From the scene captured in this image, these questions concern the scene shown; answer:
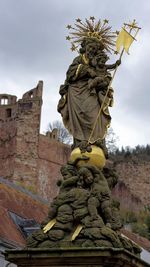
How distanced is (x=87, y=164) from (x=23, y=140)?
5358cm

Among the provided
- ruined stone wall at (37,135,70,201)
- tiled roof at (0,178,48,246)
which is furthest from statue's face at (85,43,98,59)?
ruined stone wall at (37,135,70,201)

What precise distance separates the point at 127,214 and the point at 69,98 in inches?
2002

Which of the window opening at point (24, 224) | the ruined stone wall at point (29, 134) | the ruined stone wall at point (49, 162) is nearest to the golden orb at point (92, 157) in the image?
the window opening at point (24, 224)

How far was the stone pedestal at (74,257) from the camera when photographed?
6.89 m

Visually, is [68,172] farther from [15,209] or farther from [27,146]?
[27,146]

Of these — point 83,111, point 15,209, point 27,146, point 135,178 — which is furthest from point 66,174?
point 135,178

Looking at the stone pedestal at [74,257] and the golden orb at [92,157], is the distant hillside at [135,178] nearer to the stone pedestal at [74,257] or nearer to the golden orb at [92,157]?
the golden orb at [92,157]

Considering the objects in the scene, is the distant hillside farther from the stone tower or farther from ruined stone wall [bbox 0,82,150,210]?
the stone tower

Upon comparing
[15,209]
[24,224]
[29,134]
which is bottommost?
[24,224]

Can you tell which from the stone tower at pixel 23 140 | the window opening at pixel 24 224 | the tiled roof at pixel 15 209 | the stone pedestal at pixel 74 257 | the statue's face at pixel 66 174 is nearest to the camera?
the stone pedestal at pixel 74 257

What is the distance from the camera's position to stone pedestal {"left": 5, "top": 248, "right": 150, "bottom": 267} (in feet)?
22.6

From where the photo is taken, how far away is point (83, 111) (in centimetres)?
806

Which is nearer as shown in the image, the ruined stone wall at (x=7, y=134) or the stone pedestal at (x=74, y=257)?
the stone pedestal at (x=74, y=257)

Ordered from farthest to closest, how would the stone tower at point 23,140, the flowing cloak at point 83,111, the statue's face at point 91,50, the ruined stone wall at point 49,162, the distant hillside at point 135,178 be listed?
1. the distant hillside at point 135,178
2. the ruined stone wall at point 49,162
3. the stone tower at point 23,140
4. the statue's face at point 91,50
5. the flowing cloak at point 83,111
